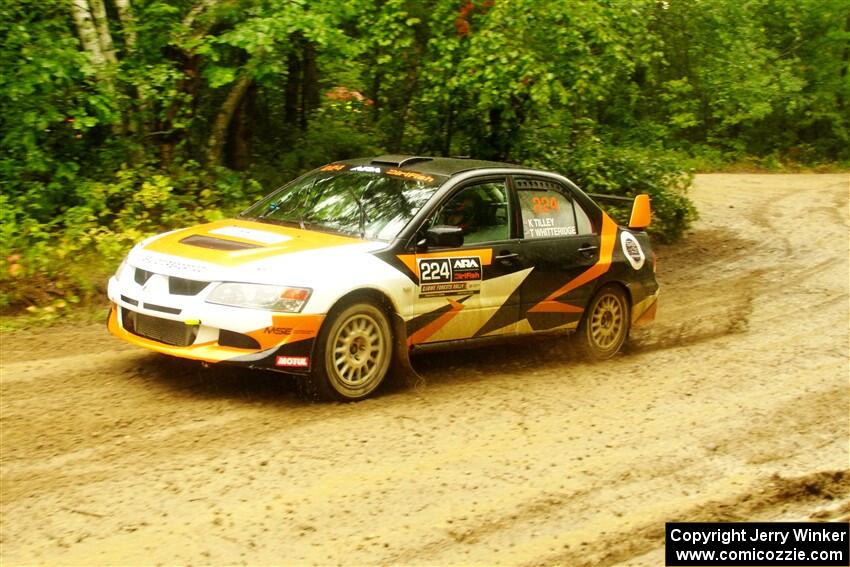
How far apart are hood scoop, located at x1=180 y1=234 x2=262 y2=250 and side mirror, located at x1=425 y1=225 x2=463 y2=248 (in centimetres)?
127

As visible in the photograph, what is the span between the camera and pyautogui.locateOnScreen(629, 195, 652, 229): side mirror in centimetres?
951

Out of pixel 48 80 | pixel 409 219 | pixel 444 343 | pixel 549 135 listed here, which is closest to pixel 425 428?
pixel 444 343

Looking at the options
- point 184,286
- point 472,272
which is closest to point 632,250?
point 472,272

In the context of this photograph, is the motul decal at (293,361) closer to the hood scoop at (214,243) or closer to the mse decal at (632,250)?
the hood scoop at (214,243)

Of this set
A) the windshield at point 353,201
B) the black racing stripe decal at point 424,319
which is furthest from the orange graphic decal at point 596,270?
the windshield at point 353,201

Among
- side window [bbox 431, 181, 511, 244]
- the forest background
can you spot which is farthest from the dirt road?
the forest background

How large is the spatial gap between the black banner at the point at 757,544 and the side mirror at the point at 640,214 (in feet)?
14.2

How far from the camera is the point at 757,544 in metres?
5.32

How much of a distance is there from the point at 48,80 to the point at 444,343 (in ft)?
18.4

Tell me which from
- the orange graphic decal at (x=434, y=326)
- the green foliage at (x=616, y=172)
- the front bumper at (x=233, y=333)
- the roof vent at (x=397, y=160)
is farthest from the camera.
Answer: the green foliage at (x=616, y=172)

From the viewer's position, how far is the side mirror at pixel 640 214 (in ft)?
31.2

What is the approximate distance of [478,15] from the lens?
13.3 meters

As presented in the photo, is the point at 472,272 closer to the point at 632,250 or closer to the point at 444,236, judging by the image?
the point at 444,236

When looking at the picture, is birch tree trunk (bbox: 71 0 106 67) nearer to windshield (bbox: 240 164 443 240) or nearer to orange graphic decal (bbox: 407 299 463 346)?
windshield (bbox: 240 164 443 240)
